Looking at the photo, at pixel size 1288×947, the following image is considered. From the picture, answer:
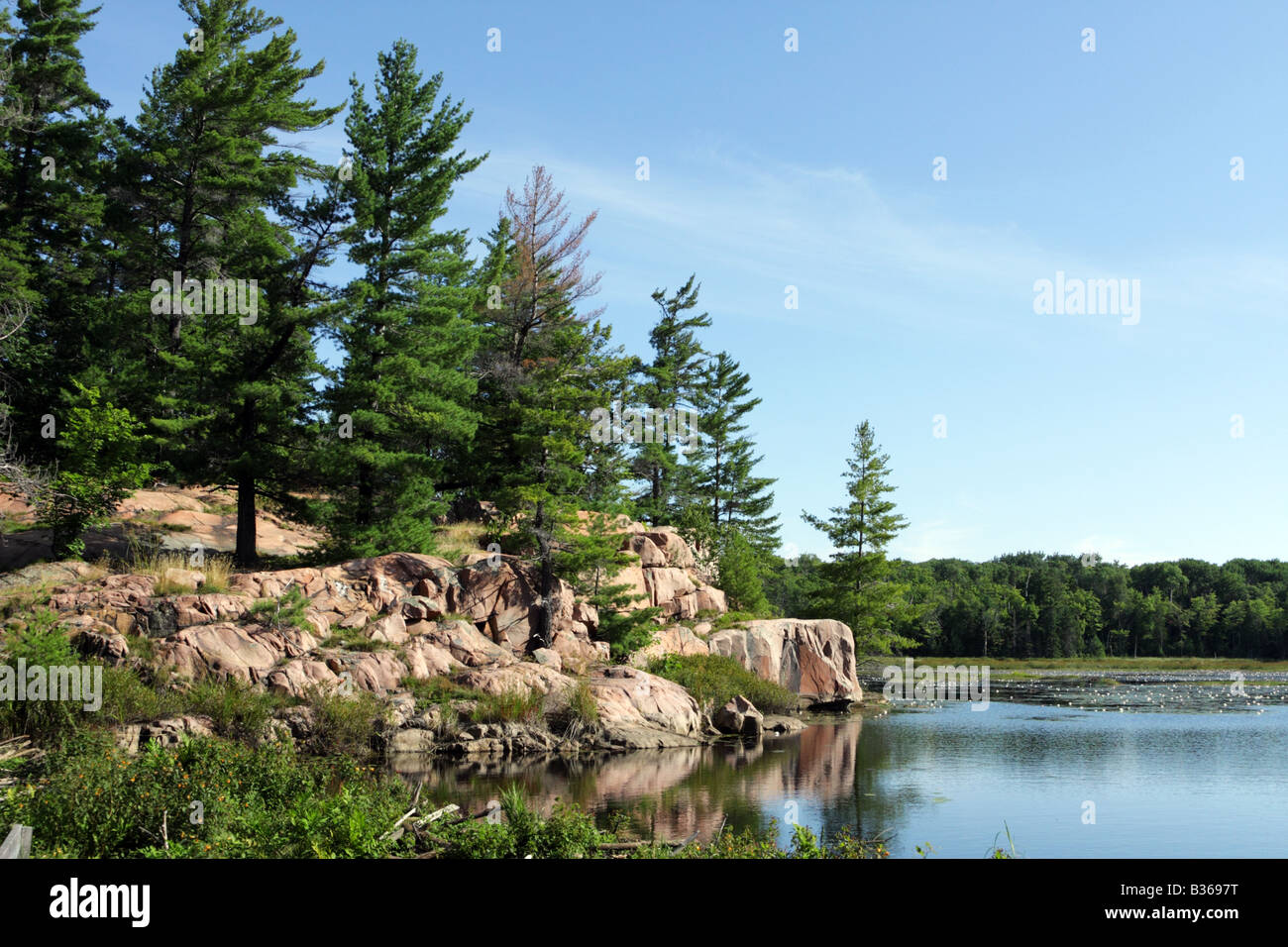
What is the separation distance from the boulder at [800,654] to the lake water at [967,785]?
442 cm

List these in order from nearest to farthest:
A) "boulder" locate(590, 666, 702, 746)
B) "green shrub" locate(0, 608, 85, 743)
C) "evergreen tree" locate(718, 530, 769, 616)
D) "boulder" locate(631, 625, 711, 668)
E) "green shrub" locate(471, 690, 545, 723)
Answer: "green shrub" locate(0, 608, 85, 743) < "green shrub" locate(471, 690, 545, 723) < "boulder" locate(590, 666, 702, 746) < "boulder" locate(631, 625, 711, 668) < "evergreen tree" locate(718, 530, 769, 616)

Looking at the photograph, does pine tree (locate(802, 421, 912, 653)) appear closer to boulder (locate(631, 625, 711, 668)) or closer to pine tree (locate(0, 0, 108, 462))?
boulder (locate(631, 625, 711, 668))

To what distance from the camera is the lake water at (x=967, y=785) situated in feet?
56.1

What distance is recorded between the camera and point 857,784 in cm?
2331

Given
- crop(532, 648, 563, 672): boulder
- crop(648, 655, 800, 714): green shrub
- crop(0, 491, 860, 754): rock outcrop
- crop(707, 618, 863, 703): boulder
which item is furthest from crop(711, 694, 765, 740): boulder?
crop(532, 648, 563, 672): boulder

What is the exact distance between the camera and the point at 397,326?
32969 mm

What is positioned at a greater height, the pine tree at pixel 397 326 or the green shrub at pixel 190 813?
the pine tree at pixel 397 326

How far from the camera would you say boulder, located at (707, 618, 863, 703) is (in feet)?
136

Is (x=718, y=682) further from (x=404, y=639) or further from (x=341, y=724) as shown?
(x=341, y=724)

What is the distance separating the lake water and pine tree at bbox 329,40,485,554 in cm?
1098

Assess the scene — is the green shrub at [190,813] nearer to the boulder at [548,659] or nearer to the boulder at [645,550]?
the boulder at [548,659]

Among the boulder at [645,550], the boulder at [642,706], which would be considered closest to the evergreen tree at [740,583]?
the boulder at [645,550]
